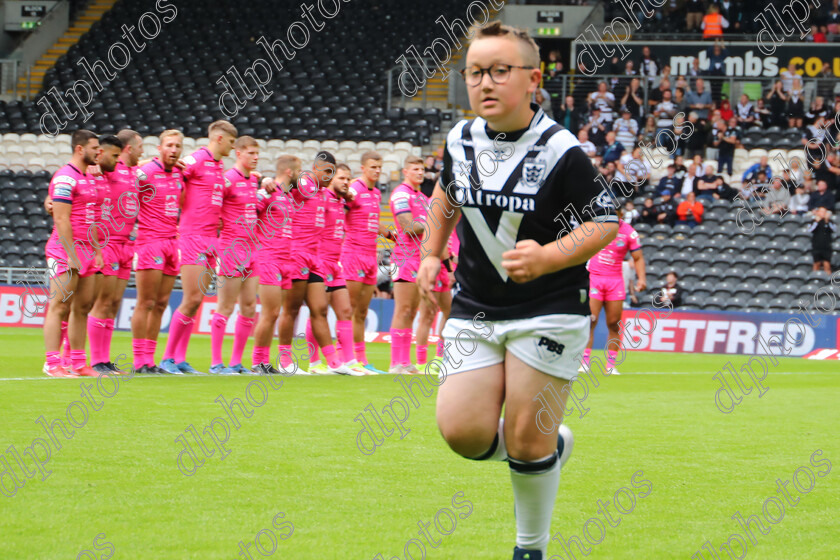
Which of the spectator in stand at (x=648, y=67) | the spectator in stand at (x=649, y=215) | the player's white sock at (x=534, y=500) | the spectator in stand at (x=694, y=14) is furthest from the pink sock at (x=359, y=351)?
the spectator in stand at (x=694, y=14)

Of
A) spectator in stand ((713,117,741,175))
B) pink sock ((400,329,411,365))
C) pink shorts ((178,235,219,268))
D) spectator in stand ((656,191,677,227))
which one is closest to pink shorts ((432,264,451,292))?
pink sock ((400,329,411,365))

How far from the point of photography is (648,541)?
454 centimetres

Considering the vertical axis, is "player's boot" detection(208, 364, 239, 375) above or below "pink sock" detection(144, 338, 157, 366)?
below

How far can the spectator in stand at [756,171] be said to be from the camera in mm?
21516

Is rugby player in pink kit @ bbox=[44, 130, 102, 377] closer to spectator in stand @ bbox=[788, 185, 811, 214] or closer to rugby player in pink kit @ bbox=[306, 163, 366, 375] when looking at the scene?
rugby player in pink kit @ bbox=[306, 163, 366, 375]

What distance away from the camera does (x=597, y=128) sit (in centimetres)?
2294

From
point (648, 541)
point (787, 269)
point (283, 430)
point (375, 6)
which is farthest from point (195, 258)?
point (375, 6)

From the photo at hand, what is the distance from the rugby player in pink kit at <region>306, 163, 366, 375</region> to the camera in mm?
12141

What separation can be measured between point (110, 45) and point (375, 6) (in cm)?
779

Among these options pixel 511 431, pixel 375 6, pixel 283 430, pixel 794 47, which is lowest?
pixel 283 430

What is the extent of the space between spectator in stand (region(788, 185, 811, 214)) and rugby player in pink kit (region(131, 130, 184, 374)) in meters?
14.6

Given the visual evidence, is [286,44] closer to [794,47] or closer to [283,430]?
[794,47]

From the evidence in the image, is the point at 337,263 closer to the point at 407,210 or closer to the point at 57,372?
the point at 407,210

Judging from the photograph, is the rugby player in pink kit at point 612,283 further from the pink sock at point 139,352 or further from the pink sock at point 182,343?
the pink sock at point 139,352
